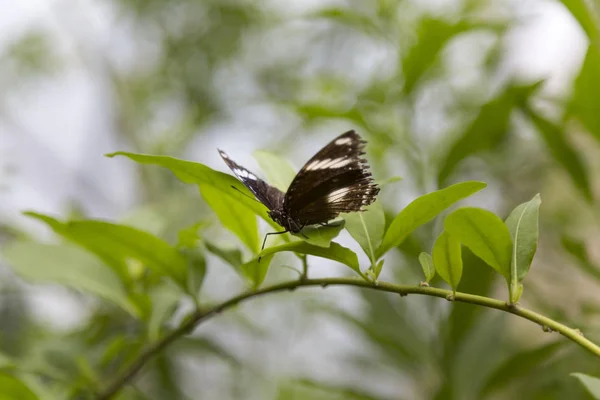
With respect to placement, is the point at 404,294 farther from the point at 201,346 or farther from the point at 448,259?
the point at 201,346

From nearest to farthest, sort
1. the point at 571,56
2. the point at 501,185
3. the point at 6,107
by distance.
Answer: the point at 501,185, the point at 571,56, the point at 6,107

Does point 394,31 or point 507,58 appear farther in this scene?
point 507,58

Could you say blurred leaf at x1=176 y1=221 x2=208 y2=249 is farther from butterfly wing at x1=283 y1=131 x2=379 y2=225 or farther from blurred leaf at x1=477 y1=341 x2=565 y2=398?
blurred leaf at x1=477 y1=341 x2=565 y2=398

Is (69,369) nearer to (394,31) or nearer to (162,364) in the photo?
(162,364)

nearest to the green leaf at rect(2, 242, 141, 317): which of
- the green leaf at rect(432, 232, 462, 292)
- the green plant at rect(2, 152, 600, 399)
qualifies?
the green plant at rect(2, 152, 600, 399)

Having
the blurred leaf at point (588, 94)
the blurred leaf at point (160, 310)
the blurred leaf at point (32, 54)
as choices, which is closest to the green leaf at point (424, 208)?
the blurred leaf at point (160, 310)

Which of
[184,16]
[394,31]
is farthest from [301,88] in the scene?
[394,31]
